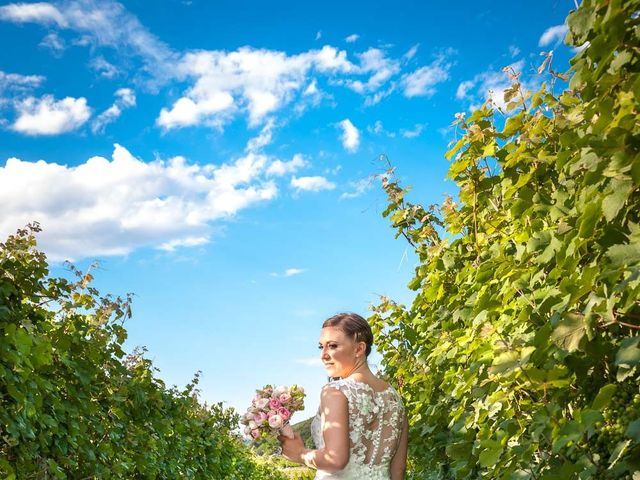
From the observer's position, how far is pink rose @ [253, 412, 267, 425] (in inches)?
148

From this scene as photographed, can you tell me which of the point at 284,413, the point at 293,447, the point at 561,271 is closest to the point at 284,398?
the point at 284,413

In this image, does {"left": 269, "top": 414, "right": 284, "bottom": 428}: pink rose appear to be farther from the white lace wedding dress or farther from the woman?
the white lace wedding dress

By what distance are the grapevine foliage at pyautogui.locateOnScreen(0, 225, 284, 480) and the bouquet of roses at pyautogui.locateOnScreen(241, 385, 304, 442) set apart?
1.22 metres

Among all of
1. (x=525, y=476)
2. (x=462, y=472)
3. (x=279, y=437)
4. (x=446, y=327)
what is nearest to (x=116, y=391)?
(x=279, y=437)

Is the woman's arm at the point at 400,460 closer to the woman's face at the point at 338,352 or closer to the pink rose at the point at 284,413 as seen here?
the woman's face at the point at 338,352

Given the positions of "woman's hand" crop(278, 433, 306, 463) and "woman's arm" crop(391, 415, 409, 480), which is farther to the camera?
"woman's arm" crop(391, 415, 409, 480)

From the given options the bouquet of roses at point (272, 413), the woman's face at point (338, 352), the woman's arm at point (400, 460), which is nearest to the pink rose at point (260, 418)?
the bouquet of roses at point (272, 413)

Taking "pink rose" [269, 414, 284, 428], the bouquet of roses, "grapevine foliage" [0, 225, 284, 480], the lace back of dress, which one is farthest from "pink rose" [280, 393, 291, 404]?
"grapevine foliage" [0, 225, 284, 480]

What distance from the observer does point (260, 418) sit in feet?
12.4

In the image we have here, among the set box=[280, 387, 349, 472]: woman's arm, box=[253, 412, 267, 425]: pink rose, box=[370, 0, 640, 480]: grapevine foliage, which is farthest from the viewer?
box=[253, 412, 267, 425]: pink rose

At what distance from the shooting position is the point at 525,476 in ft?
8.64

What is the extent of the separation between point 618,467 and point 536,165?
1.55 meters

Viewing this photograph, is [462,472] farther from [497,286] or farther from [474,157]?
[474,157]

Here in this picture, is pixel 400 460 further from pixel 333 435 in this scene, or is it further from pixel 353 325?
pixel 353 325
